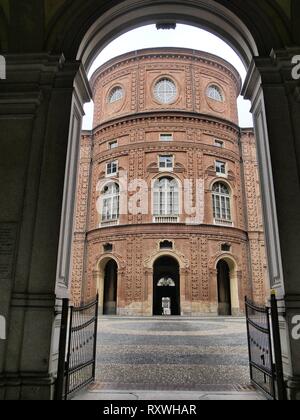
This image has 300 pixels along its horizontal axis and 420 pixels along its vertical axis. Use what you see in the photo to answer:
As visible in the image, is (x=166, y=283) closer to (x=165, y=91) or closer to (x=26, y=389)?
(x=165, y=91)

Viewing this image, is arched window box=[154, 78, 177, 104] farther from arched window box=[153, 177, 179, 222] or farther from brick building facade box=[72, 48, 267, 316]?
arched window box=[153, 177, 179, 222]

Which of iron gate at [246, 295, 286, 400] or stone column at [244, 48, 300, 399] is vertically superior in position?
stone column at [244, 48, 300, 399]

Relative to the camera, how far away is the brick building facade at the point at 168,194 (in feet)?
78.7

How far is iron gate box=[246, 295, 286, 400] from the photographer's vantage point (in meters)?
3.76

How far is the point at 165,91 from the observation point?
27.2 metres

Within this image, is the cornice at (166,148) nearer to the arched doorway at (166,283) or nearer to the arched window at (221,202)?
the arched window at (221,202)

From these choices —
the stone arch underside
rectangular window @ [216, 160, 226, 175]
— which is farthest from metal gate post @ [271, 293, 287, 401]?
rectangular window @ [216, 160, 226, 175]

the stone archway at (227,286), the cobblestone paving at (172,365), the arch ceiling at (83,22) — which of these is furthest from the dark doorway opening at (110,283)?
the arch ceiling at (83,22)

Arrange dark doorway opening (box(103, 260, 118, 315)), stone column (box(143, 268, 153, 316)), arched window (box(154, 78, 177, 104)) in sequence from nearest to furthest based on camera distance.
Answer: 1. stone column (box(143, 268, 153, 316))
2. dark doorway opening (box(103, 260, 118, 315))
3. arched window (box(154, 78, 177, 104))

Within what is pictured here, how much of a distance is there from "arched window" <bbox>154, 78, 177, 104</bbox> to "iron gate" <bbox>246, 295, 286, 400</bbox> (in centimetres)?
2399

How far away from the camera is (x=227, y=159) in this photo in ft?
88.4

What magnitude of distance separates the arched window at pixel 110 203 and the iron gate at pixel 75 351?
66.6 feet

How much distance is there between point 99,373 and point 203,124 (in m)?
23.4

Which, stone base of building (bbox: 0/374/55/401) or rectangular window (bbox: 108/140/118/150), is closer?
stone base of building (bbox: 0/374/55/401)
